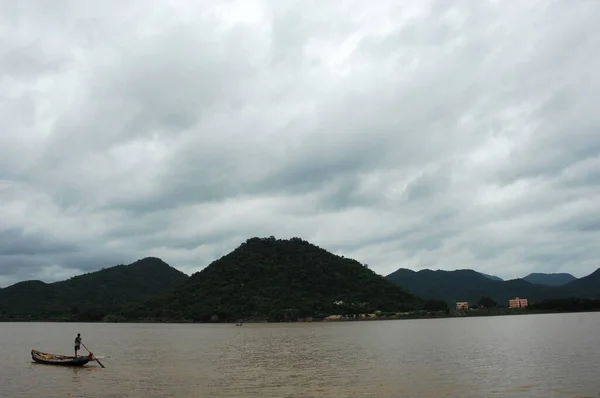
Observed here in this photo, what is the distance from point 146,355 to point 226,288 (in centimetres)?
13647

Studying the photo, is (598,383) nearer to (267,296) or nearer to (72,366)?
(72,366)

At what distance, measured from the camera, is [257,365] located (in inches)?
1823

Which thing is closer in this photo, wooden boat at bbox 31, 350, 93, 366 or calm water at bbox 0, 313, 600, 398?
calm water at bbox 0, 313, 600, 398

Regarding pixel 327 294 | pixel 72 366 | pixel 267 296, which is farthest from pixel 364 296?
pixel 72 366

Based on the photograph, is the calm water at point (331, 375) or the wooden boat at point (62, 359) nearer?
the calm water at point (331, 375)

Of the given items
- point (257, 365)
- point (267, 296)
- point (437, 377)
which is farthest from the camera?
point (267, 296)

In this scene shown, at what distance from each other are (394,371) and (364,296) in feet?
522

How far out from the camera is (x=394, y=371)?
3981 centimetres

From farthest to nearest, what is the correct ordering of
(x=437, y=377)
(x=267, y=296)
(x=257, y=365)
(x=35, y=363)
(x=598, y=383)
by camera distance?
(x=267, y=296) → (x=35, y=363) → (x=257, y=365) → (x=437, y=377) → (x=598, y=383)

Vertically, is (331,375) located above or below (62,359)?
below

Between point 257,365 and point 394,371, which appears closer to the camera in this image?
point 394,371

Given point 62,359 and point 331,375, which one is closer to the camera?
point 331,375

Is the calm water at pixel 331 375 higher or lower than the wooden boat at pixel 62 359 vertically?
lower

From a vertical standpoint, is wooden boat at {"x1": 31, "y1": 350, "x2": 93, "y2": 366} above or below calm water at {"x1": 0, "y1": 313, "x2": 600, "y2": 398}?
above
